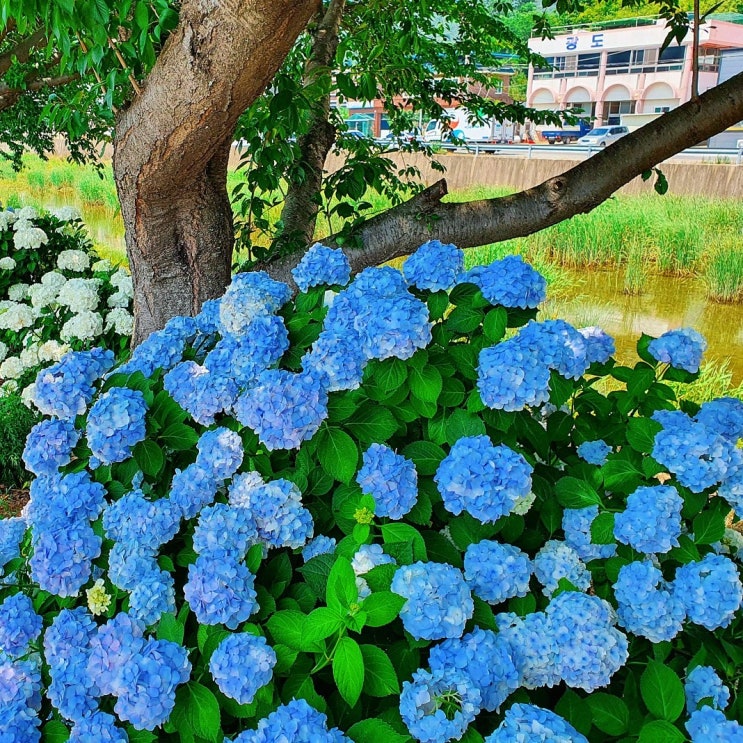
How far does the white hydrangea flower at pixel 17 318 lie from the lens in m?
3.53

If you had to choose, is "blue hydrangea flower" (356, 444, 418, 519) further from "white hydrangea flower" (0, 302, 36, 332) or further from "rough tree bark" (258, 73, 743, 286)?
"white hydrangea flower" (0, 302, 36, 332)

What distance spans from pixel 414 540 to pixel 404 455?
16 cm

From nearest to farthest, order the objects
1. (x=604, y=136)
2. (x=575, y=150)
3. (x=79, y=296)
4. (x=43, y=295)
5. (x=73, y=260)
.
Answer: (x=79, y=296), (x=43, y=295), (x=73, y=260), (x=575, y=150), (x=604, y=136)

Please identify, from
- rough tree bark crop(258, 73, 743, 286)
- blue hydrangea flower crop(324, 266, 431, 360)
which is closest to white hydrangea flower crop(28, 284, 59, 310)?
rough tree bark crop(258, 73, 743, 286)

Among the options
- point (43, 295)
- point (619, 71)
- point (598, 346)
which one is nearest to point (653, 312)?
point (43, 295)

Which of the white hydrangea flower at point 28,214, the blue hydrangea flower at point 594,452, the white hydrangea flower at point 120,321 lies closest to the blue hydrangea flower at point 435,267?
the blue hydrangea flower at point 594,452

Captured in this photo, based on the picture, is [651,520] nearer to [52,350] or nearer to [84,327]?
[84,327]

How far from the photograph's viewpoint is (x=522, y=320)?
1.32 m

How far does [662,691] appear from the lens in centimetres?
110

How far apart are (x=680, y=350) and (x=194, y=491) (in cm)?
92

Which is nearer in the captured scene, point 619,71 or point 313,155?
point 313,155

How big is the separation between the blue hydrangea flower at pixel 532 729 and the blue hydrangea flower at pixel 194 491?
1.87 ft

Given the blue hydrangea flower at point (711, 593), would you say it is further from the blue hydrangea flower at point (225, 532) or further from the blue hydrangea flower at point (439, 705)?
the blue hydrangea flower at point (225, 532)

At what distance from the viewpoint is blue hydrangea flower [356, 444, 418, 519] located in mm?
1148
